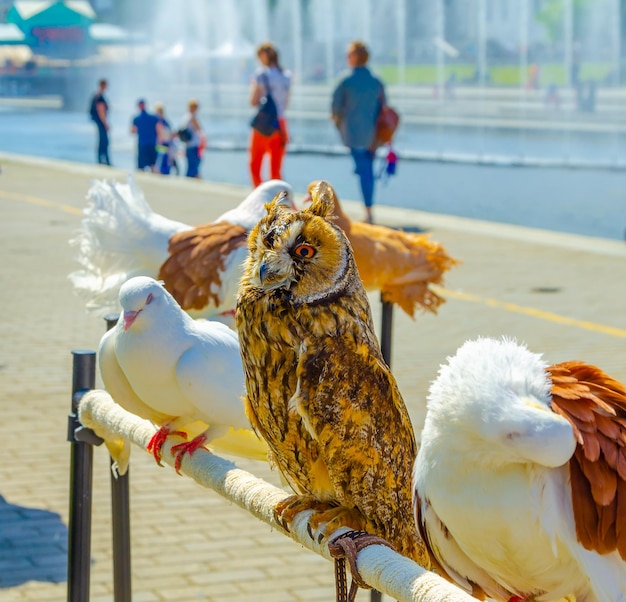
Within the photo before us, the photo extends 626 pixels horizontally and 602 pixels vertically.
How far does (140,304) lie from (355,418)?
108 cm

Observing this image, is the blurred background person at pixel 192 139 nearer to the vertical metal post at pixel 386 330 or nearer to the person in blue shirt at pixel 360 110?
the person in blue shirt at pixel 360 110

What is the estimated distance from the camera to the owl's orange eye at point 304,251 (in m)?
2.88

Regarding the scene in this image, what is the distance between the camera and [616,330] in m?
9.79

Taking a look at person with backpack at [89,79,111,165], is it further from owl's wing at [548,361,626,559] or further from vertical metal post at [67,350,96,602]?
owl's wing at [548,361,626,559]

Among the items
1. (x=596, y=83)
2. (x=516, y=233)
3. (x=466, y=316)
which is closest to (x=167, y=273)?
(x=466, y=316)

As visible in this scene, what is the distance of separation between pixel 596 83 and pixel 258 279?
93.5 feet

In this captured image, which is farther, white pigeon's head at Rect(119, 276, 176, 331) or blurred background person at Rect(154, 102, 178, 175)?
blurred background person at Rect(154, 102, 178, 175)

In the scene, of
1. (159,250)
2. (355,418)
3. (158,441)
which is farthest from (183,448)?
(159,250)

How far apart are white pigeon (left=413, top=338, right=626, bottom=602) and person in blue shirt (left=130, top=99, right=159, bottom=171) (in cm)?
→ 2065

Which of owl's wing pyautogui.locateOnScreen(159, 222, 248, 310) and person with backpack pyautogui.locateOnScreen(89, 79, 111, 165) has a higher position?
person with backpack pyautogui.locateOnScreen(89, 79, 111, 165)

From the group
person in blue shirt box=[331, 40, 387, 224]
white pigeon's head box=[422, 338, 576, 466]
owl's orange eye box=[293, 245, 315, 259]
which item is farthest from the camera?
person in blue shirt box=[331, 40, 387, 224]

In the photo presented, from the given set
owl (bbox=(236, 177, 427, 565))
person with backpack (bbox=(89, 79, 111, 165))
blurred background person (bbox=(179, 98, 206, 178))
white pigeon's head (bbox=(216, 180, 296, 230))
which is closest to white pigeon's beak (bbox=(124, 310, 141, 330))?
owl (bbox=(236, 177, 427, 565))

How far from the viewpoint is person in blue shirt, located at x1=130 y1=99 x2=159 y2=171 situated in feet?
74.7

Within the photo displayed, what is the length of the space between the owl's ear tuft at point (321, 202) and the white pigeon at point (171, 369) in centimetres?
87
